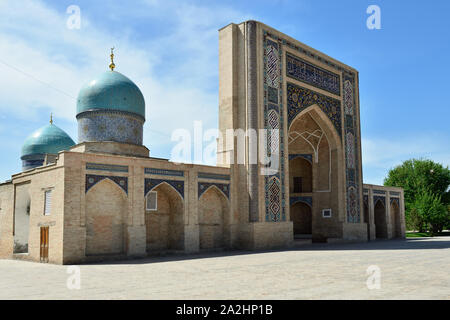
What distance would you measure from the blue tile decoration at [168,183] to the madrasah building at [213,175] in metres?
0.03

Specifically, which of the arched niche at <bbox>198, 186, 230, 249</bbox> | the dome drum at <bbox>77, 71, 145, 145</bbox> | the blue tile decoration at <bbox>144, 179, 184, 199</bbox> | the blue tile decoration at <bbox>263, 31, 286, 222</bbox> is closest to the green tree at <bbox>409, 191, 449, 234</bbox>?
the blue tile decoration at <bbox>263, 31, 286, 222</bbox>

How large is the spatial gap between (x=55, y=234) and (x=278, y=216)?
298 inches

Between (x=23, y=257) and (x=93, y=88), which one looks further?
(x=93, y=88)

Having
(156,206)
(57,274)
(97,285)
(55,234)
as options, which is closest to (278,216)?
(156,206)

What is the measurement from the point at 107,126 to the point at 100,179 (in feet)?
12.1

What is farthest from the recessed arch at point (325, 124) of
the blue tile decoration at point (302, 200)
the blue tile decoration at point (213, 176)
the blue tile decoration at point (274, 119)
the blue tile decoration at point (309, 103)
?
the blue tile decoration at point (213, 176)

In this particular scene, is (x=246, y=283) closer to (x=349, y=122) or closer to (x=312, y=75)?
(x=312, y=75)

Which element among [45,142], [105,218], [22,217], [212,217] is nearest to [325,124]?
[212,217]

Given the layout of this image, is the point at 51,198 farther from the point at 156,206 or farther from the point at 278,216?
the point at 278,216

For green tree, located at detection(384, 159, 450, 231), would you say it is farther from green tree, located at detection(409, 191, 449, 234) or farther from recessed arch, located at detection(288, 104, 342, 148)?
recessed arch, located at detection(288, 104, 342, 148)

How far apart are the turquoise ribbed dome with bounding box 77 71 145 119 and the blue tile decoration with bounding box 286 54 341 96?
5.89 meters

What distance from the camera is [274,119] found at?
15555 millimetres

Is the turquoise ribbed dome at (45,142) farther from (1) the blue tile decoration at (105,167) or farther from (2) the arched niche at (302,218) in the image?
(2) the arched niche at (302,218)

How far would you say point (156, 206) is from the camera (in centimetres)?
1344
